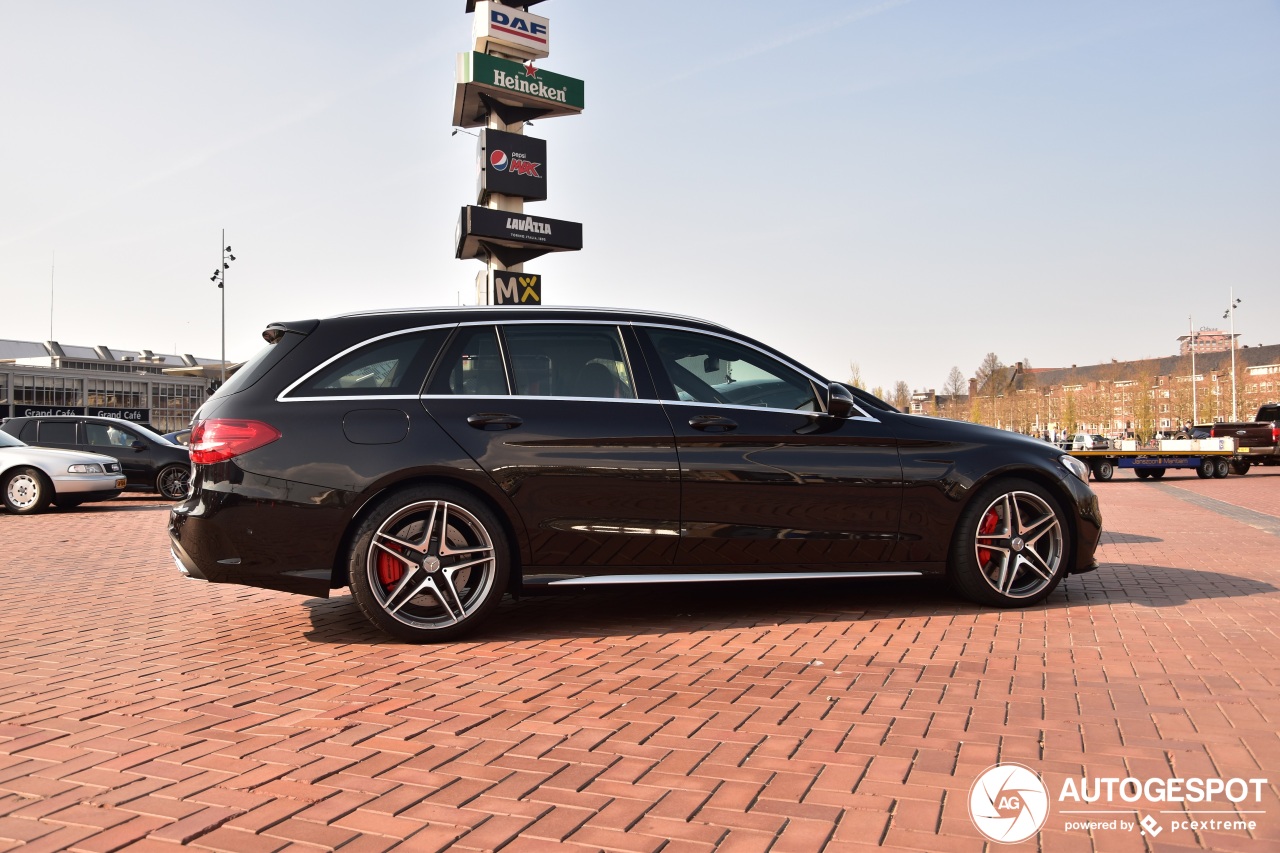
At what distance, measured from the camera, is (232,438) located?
4812 millimetres

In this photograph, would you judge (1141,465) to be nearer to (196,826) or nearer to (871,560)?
(871,560)

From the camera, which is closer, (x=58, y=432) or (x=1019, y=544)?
(x=1019, y=544)

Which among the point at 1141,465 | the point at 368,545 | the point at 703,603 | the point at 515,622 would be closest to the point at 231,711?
the point at 368,545

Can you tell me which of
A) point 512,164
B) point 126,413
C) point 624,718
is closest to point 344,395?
point 624,718

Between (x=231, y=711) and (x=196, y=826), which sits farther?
(x=231, y=711)

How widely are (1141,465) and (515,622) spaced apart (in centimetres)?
2607

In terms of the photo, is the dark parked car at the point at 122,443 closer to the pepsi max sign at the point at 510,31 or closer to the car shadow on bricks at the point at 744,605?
the car shadow on bricks at the point at 744,605

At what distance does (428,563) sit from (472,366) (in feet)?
3.29

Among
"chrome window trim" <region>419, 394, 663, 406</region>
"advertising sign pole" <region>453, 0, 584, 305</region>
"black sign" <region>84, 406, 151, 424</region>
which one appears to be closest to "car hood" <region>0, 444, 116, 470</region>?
"chrome window trim" <region>419, 394, 663, 406</region>

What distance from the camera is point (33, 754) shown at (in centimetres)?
332

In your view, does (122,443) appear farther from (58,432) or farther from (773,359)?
(773,359)

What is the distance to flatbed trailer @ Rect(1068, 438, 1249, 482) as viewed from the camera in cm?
2747

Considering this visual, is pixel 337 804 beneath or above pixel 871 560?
beneath

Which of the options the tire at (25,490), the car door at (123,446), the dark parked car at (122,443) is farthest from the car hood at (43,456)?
the car door at (123,446)
